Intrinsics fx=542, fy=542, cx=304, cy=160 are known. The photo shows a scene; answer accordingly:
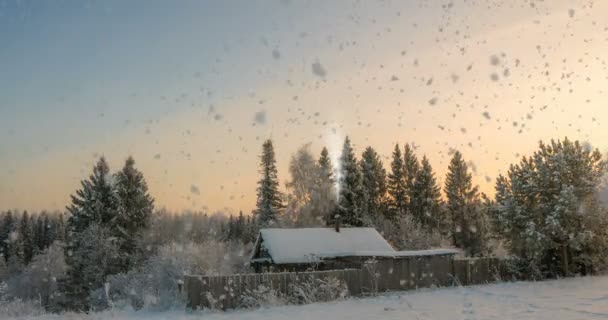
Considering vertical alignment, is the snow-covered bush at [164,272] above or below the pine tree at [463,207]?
below

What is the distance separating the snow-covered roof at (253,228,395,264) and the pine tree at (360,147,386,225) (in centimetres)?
1998

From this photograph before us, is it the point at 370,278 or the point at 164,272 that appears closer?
the point at 370,278

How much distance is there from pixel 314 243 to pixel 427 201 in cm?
3063

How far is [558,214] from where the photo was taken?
33219mm

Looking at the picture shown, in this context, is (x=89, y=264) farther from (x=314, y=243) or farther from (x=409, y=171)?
(x=409, y=171)

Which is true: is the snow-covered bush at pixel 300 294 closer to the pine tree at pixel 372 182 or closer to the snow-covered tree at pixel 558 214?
the snow-covered tree at pixel 558 214

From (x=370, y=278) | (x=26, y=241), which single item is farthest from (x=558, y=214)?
(x=26, y=241)

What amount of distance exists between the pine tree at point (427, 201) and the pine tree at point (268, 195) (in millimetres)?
17105

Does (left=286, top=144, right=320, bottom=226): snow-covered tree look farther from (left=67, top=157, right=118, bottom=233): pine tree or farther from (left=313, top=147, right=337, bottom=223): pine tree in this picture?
(left=67, top=157, right=118, bottom=233): pine tree

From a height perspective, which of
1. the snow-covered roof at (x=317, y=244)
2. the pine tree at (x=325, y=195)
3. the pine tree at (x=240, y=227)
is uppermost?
the pine tree at (x=325, y=195)

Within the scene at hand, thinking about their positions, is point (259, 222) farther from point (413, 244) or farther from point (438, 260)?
point (438, 260)

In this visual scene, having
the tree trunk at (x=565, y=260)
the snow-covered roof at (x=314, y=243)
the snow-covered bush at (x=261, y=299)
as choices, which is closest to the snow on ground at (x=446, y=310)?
the snow-covered bush at (x=261, y=299)

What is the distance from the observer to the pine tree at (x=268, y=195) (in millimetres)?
59969

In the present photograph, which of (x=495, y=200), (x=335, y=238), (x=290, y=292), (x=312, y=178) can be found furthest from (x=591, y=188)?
(x=312, y=178)
